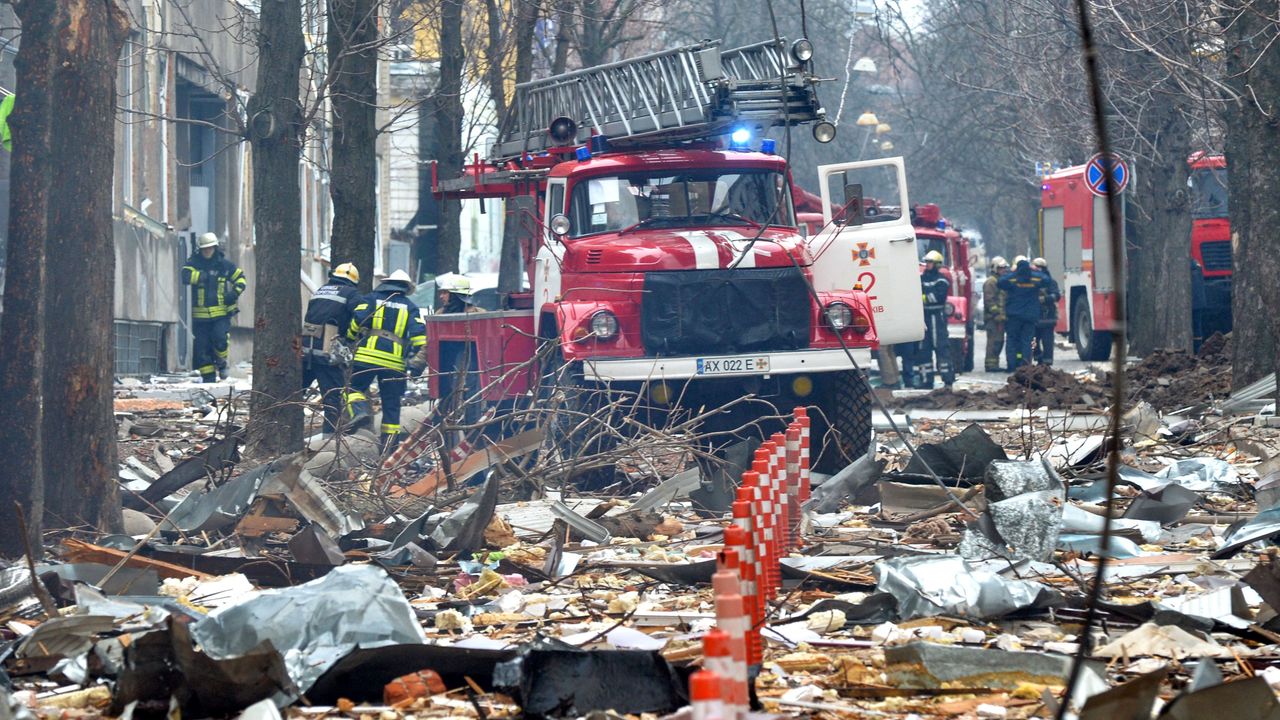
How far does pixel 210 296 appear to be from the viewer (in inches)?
822

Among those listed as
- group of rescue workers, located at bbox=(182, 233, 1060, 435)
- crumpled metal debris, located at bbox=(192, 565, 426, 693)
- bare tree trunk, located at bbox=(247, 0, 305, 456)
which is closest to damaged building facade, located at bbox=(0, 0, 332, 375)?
group of rescue workers, located at bbox=(182, 233, 1060, 435)

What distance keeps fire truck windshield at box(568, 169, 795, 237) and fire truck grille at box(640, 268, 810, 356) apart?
81 cm

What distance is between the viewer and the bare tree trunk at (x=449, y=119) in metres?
20.1

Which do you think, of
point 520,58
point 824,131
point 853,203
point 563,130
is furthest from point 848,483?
point 520,58

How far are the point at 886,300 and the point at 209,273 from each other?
11336mm

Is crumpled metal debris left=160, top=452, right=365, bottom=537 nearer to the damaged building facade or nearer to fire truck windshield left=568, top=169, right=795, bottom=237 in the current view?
fire truck windshield left=568, top=169, right=795, bottom=237

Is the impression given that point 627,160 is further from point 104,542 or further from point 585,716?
point 585,716

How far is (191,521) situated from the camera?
27.7 feet

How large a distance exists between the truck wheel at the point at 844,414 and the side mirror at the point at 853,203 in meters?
1.13

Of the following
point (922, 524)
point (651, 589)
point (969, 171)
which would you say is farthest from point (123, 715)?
point (969, 171)

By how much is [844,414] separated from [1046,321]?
1332cm

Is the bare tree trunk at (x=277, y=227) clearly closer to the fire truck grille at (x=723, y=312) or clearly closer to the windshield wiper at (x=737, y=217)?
the fire truck grille at (x=723, y=312)

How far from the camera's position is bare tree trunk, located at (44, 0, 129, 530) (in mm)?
7922

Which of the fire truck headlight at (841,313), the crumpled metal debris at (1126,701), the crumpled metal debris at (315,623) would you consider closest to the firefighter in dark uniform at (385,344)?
the fire truck headlight at (841,313)
